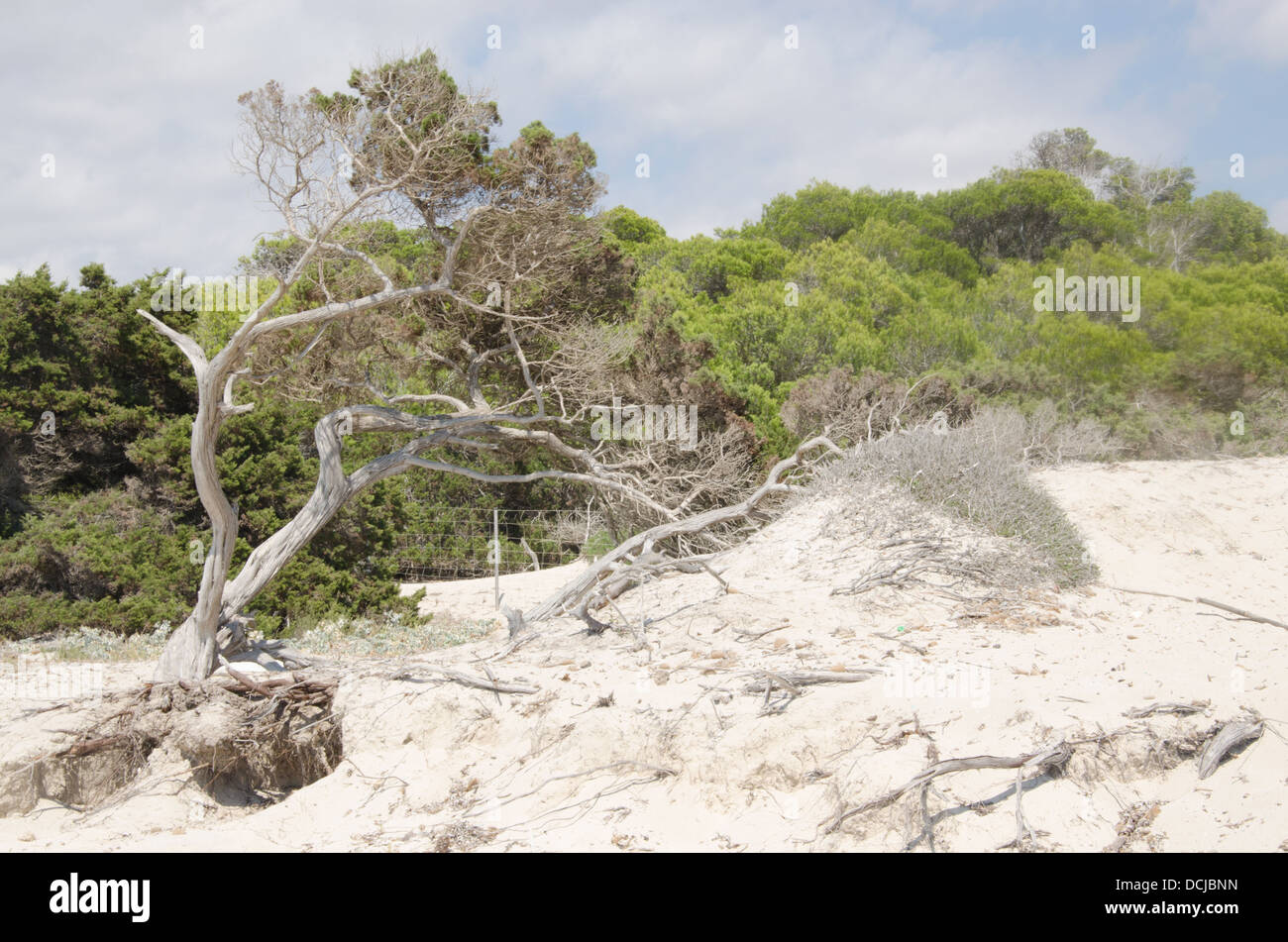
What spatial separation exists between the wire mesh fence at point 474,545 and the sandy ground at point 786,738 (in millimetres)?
6749

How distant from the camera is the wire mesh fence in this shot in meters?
14.0

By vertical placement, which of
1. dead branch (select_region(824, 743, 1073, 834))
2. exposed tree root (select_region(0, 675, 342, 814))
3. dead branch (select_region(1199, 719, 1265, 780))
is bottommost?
exposed tree root (select_region(0, 675, 342, 814))

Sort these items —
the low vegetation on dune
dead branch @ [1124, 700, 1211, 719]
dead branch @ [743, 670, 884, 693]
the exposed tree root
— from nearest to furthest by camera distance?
dead branch @ [1124, 700, 1211, 719] → dead branch @ [743, 670, 884, 693] → the exposed tree root → the low vegetation on dune

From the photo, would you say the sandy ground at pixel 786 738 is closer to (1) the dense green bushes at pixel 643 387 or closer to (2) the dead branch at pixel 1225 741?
(2) the dead branch at pixel 1225 741

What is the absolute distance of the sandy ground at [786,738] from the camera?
3.97 metres

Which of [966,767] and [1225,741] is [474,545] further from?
[1225,741]

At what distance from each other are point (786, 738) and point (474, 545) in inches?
397

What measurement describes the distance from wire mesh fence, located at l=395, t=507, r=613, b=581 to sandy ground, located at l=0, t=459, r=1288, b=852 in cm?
675

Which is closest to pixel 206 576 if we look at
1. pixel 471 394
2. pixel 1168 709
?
pixel 471 394

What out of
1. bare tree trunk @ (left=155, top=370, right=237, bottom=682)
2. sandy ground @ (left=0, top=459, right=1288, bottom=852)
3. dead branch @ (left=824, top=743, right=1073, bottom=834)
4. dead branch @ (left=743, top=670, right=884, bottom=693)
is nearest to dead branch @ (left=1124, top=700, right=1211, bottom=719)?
sandy ground @ (left=0, top=459, right=1288, bottom=852)

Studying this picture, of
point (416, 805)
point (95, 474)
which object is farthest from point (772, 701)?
point (95, 474)

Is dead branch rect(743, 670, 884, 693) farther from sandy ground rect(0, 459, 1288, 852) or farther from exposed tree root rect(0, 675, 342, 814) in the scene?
exposed tree root rect(0, 675, 342, 814)

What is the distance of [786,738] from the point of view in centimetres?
461

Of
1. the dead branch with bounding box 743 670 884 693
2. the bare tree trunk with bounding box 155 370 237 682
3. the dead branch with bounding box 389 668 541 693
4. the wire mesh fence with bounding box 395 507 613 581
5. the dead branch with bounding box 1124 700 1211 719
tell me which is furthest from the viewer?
the wire mesh fence with bounding box 395 507 613 581
